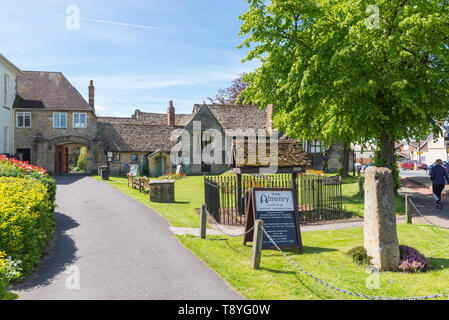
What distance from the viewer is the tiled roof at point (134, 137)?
133ft

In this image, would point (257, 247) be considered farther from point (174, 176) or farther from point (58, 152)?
point (58, 152)

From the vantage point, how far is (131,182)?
2478 centimetres

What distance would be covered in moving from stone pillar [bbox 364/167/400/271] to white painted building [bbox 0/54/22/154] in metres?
31.7

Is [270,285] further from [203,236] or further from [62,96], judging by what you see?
[62,96]

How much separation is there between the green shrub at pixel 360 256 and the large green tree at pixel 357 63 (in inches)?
316

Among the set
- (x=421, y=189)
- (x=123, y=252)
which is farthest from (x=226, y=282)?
(x=421, y=189)

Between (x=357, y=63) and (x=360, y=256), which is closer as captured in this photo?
(x=360, y=256)

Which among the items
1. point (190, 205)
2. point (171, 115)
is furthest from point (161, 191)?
point (171, 115)

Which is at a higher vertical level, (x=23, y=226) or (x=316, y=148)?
(x=316, y=148)

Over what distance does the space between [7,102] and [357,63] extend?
106 ft

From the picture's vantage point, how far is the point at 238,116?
156ft

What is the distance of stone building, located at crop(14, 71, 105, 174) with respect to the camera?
3622 cm

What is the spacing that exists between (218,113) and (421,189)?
2869cm
